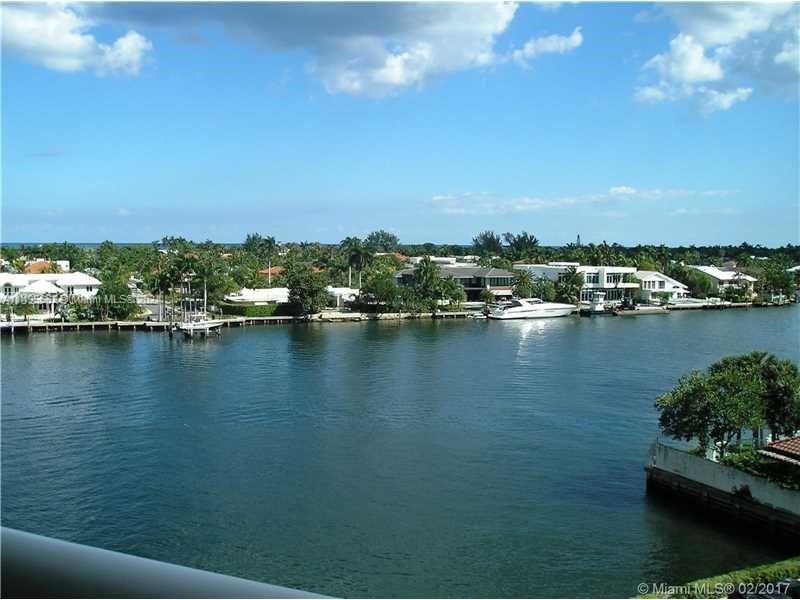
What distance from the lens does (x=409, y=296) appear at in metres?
45.0

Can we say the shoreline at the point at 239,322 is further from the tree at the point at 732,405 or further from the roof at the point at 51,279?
the tree at the point at 732,405

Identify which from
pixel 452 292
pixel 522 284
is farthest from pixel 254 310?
pixel 522 284

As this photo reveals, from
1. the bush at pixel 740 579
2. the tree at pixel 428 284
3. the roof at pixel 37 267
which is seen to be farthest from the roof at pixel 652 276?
the bush at pixel 740 579

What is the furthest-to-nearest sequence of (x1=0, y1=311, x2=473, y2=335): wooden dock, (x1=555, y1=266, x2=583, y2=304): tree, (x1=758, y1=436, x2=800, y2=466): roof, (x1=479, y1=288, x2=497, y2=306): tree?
(x1=555, y1=266, x2=583, y2=304): tree, (x1=479, y1=288, x2=497, y2=306): tree, (x1=0, y1=311, x2=473, y2=335): wooden dock, (x1=758, y1=436, x2=800, y2=466): roof

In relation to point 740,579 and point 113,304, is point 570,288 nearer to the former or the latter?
point 113,304

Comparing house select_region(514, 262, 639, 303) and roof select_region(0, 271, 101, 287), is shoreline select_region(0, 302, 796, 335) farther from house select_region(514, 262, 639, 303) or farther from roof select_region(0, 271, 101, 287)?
roof select_region(0, 271, 101, 287)

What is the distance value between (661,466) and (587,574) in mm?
3625

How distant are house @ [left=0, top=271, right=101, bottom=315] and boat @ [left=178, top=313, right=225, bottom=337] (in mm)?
7158

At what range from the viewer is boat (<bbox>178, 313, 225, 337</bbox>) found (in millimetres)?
35688

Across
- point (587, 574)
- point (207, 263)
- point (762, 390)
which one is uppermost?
point (207, 263)

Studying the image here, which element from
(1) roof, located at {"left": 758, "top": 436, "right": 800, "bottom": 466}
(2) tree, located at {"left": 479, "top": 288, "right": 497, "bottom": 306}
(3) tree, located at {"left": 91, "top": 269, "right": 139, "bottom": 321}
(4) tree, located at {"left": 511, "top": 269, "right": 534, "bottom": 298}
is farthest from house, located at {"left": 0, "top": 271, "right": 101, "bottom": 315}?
(1) roof, located at {"left": 758, "top": 436, "right": 800, "bottom": 466}

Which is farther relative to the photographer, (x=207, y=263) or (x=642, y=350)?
(x=207, y=263)

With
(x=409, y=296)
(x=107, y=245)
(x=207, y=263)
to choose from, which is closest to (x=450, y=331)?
(x=409, y=296)

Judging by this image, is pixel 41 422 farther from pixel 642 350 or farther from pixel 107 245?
pixel 107 245
